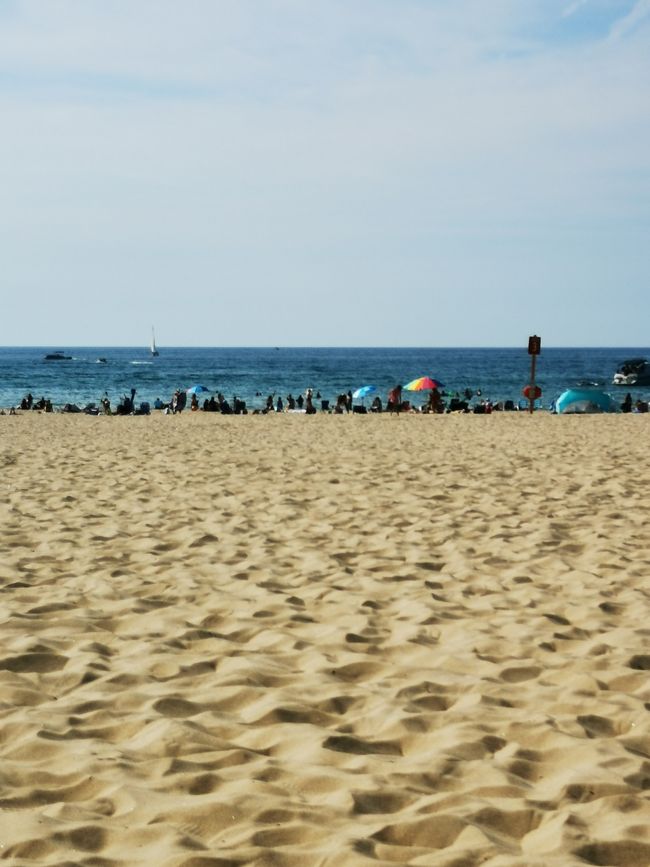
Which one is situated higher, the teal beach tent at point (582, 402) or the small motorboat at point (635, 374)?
the small motorboat at point (635, 374)

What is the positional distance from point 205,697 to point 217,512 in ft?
16.9

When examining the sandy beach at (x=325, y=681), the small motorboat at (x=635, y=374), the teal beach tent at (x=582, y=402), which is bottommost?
the sandy beach at (x=325, y=681)

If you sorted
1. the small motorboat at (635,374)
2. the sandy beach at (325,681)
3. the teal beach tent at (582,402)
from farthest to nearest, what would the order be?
the small motorboat at (635,374)
the teal beach tent at (582,402)
the sandy beach at (325,681)

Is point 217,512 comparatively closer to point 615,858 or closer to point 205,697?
point 205,697

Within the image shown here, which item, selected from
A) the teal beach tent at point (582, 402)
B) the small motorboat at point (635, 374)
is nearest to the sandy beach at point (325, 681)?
the teal beach tent at point (582, 402)

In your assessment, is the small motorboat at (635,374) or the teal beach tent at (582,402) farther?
the small motorboat at (635,374)

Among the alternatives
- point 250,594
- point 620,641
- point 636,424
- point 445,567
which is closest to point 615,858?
point 620,641

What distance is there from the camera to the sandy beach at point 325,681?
310cm

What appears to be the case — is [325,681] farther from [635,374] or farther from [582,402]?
[635,374]

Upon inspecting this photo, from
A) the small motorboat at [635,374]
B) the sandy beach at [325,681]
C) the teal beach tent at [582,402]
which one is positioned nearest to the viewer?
the sandy beach at [325,681]

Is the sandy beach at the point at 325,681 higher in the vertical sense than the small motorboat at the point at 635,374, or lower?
lower

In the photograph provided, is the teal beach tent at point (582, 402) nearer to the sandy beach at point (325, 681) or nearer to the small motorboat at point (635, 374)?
the sandy beach at point (325, 681)

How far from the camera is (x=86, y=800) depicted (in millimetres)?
3312

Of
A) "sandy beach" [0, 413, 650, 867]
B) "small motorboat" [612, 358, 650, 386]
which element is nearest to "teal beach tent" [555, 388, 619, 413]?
"sandy beach" [0, 413, 650, 867]
